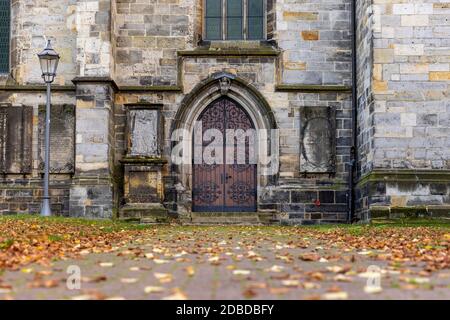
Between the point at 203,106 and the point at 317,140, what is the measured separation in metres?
2.84

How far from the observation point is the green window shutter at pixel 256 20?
763 inches

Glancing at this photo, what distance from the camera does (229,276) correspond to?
6.79 m

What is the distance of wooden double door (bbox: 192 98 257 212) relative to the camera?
18.7 meters

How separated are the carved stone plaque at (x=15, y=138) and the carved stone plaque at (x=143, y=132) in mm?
2420

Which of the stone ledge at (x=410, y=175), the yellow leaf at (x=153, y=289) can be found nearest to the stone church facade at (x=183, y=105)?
the stone ledge at (x=410, y=175)

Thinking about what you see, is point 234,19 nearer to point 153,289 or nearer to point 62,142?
point 62,142

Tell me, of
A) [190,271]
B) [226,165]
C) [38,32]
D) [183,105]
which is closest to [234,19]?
[183,105]

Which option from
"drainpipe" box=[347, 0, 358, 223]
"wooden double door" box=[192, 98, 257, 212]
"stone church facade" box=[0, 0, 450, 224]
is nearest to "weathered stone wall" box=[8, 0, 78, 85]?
"stone church facade" box=[0, 0, 450, 224]

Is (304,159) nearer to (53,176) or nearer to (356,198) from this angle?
(356,198)

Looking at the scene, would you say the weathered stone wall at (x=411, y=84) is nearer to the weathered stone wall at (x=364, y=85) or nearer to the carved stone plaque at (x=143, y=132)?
the weathered stone wall at (x=364, y=85)

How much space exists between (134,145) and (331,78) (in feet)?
16.2

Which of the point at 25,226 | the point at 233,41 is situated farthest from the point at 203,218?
the point at 25,226

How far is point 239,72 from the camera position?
18922mm

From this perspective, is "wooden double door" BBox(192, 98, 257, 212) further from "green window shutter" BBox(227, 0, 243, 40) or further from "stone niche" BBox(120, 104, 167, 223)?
"green window shutter" BBox(227, 0, 243, 40)
